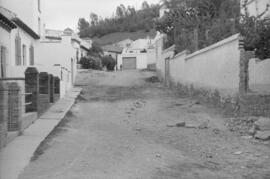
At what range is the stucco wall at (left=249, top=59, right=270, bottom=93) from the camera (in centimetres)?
1446

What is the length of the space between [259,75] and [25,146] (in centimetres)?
918

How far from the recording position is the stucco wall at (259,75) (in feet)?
47.4

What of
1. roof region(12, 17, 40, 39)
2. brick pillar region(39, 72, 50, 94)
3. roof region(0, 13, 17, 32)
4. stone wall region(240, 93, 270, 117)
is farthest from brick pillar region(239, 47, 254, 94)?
roof region(12, 17, 40, 39)

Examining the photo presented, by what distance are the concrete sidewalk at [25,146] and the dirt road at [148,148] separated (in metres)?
0.18

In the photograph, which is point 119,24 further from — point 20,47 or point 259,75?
point 259,75

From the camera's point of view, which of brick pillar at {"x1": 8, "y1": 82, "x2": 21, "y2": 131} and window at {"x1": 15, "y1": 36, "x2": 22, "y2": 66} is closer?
brick pillar at {"x1": 8, "y1": 82, "x2": 21, "y2": 131}

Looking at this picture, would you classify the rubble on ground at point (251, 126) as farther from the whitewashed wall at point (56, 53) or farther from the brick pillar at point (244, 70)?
the whitewashed wall at point (56, 53)

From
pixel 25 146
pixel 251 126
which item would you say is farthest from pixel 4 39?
pixel 251 126

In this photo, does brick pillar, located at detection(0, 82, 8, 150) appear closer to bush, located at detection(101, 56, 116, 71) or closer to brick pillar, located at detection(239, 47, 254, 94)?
brick pillar, located at detection(239, 47, 254, 94)

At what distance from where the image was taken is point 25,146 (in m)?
8.88

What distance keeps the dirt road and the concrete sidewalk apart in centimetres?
18

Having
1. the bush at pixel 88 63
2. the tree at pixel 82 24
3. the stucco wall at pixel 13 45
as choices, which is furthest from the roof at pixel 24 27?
the tree at pixel 82 24

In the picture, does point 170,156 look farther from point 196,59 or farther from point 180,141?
point 196,59

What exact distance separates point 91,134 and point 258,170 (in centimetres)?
483
